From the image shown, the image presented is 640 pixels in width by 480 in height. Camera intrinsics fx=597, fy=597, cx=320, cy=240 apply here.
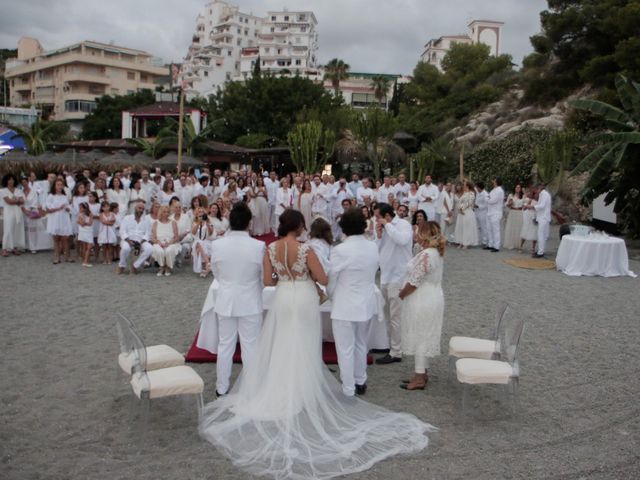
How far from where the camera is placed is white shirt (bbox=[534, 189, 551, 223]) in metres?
14.7

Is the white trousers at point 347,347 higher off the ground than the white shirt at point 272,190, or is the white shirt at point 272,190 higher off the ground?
the white shirt at point 272,190

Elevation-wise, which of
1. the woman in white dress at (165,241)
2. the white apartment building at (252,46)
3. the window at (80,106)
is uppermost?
the white apartment building at (252,46)

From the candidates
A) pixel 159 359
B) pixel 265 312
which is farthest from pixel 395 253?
pixel 159 359

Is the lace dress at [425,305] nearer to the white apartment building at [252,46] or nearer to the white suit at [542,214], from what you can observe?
the white suit at [542,214]

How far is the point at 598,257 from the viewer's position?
13000 mm

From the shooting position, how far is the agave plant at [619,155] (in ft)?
50.2

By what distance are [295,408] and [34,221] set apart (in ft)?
36.2

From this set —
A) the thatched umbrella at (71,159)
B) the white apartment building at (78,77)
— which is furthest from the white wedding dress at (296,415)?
the white apartment building at (78,77)

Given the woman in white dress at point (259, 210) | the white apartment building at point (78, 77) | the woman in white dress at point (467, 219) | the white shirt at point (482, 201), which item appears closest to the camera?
the woman in white dress at point (467, 219)

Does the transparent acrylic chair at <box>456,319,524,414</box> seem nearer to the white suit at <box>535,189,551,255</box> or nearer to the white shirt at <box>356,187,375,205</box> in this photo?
the white suit at <box>535,189,551,255</box>

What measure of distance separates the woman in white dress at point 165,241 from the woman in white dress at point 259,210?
18.2ft

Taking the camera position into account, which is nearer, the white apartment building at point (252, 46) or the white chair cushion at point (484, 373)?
the white chair cushion at point (484, 373)

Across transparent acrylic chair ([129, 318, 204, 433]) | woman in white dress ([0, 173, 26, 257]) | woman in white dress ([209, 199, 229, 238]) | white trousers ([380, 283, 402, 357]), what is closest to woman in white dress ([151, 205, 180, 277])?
woman in white dress ([209, 199, 229, 238])

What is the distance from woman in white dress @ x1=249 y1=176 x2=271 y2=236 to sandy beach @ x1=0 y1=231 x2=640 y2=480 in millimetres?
7125
